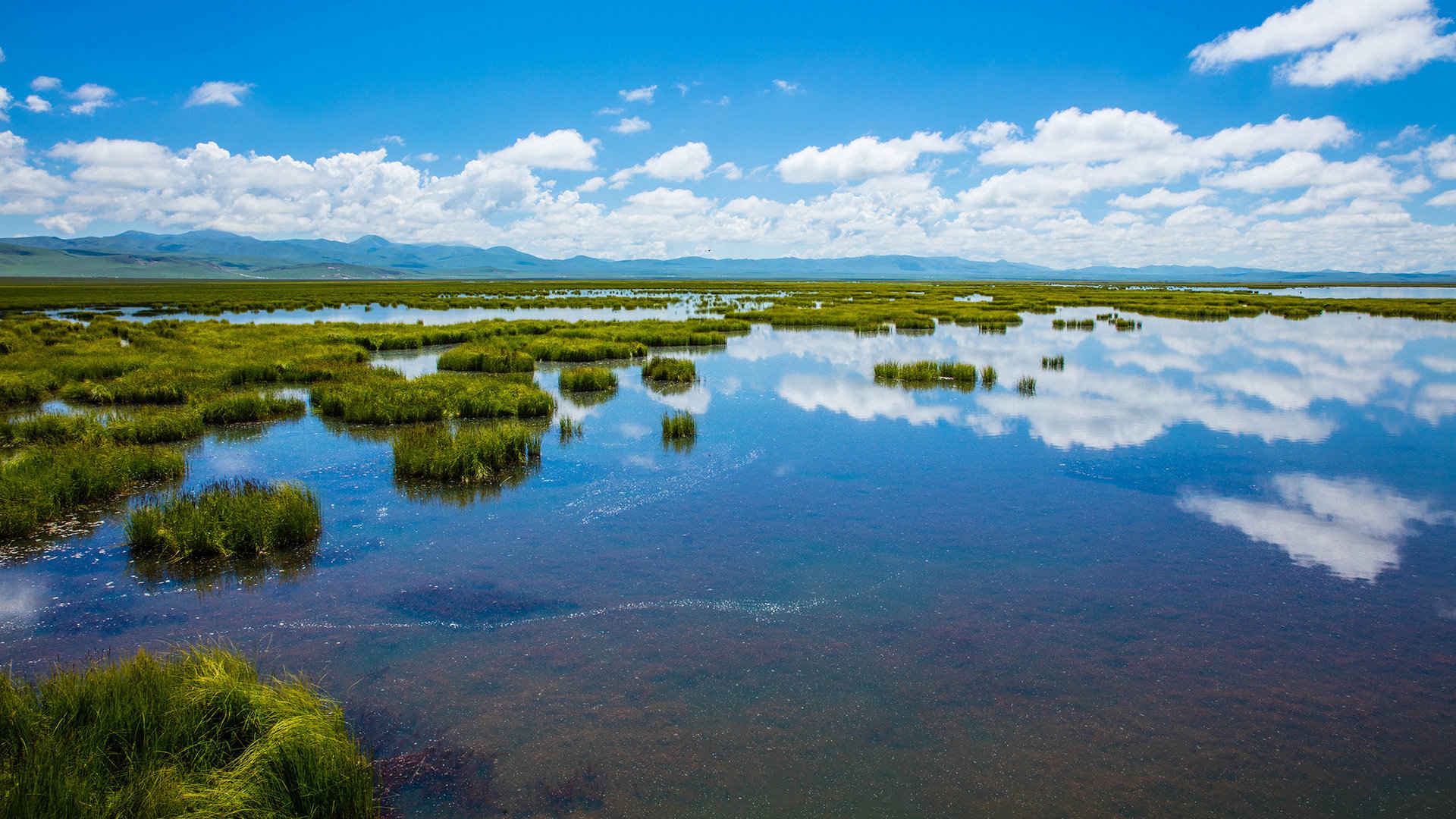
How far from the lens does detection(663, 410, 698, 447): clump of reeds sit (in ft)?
51.8

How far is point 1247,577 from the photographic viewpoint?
28.5 feet

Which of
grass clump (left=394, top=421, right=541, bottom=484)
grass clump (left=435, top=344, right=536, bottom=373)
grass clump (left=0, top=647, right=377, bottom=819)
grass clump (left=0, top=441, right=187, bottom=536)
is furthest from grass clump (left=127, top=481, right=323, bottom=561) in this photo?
grass clump (left=435, top=344, right=536, bottom=373)

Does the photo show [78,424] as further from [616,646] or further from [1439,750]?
[1439,750]

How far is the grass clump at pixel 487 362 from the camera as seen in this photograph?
2542cm

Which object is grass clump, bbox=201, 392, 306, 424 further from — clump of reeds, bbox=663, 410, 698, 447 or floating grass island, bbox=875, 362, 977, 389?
floating grass island, bbox=875, 362, 977, 389

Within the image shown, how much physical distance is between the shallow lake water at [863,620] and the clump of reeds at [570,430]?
92 cm

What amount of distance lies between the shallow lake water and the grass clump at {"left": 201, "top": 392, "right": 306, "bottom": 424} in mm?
2474

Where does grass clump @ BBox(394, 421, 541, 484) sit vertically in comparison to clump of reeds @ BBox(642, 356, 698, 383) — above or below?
below

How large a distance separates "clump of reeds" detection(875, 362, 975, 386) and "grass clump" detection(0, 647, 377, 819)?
20.2m

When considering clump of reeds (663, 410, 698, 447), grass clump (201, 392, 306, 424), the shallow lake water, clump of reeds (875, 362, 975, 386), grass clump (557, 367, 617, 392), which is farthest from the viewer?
clump of reeds (875, 362, 975, 386)

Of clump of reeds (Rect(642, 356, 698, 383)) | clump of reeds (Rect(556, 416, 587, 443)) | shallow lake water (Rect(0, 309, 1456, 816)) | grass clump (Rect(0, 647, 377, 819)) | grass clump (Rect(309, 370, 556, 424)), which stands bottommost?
shallow lake water (Rect(0, 309, 1456, 816))

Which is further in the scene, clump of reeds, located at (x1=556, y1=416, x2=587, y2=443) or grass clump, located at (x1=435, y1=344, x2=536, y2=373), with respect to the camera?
grass clump, located at (x1=435, y1=344, x2=536, y2=373)

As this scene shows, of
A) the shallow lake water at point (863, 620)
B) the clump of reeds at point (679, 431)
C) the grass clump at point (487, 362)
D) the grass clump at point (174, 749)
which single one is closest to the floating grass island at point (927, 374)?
the shallow lake water at point (863, 620)

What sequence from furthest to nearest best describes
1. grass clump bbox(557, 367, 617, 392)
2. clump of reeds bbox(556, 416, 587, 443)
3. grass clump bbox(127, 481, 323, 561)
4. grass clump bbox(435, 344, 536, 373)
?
grass clump bbox(435, 344, 536, 373) → grass clump bbox(557, 367, 617, 392) → clump of reeds bbox(556, 416, 587, 443) → grass clump bbox(127, 481, 323, 561)
